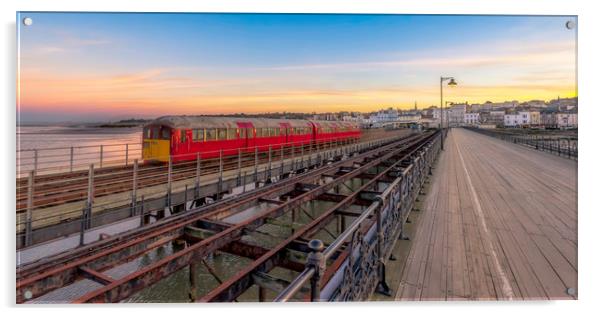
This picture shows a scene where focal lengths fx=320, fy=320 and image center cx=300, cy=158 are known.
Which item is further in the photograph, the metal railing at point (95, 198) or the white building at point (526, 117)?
the white building at point (526, 117)

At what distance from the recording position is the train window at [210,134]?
14.6 metres

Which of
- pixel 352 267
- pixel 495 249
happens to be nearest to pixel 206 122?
pixel 495 249

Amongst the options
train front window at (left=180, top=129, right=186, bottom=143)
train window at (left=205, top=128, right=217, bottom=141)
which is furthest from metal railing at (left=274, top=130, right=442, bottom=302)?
train window at (left=205, top=128, right=217, bottom=141)

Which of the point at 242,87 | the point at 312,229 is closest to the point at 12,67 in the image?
the point at 242,87

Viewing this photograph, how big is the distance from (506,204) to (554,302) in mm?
3479

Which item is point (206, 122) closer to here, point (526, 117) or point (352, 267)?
point (526, 117)

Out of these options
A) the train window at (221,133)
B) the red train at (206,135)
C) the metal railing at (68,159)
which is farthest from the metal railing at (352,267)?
the train window at (221,133)

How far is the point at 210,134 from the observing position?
582 inches

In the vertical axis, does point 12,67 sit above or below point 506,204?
above

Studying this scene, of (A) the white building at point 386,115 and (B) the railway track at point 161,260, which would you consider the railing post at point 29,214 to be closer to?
(B) the railway track at point 161,260

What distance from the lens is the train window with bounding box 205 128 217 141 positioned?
47.9 feet

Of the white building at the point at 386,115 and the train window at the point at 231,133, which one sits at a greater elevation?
the white building at the point at 386,115
